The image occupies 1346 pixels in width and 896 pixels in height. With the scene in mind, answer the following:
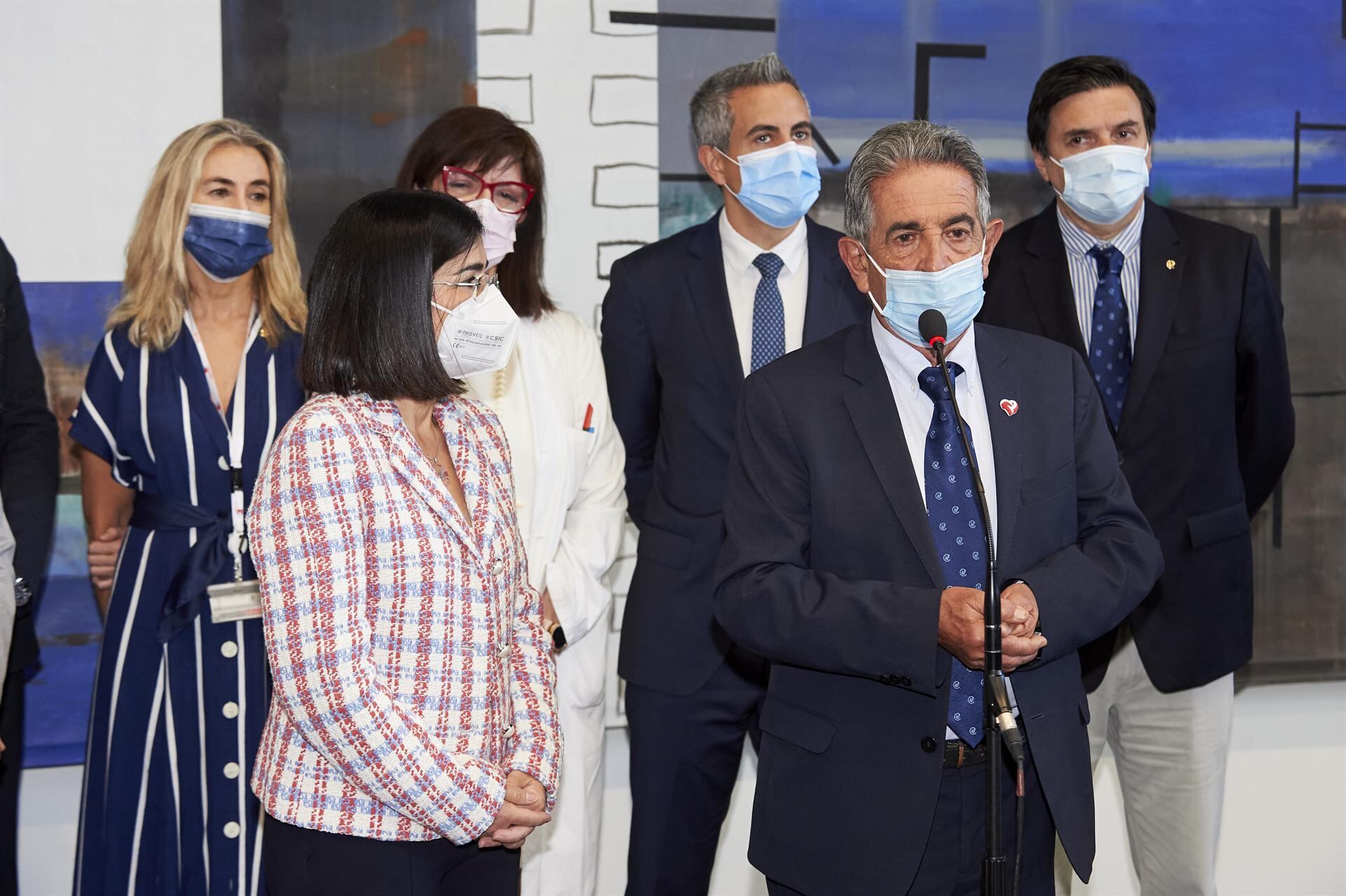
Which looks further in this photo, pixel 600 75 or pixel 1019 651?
pixel 600 75

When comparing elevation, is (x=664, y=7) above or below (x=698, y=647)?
above

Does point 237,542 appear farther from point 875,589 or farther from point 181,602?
point 875,589

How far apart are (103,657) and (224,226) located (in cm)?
97

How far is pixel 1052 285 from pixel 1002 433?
1006 mm

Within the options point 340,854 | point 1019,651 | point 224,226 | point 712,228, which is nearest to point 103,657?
point 224,226

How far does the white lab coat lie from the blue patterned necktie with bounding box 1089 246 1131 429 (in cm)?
111

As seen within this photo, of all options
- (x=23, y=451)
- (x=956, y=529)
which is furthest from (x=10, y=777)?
(x=956, y=529)

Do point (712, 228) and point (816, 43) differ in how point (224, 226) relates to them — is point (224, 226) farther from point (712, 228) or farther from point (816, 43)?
point (816, 43)

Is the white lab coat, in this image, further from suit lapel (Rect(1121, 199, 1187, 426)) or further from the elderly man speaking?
suit lapel (Rect(1121, 199, 1187, 426))

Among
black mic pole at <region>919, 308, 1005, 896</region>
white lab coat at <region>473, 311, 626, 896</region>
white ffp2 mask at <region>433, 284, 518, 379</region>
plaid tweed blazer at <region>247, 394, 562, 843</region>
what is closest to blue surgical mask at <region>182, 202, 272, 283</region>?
white lab coat at <region>473, 311, 626, 896</region>

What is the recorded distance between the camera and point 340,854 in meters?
1.77

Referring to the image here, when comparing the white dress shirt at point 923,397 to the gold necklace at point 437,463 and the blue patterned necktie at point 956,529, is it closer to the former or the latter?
the blue patterned necktie at point 956,529

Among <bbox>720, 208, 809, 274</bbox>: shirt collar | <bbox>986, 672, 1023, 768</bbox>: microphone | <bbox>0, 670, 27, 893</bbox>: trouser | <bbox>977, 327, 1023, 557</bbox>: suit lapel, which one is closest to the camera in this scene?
<bbox>986, 672, 1023, 768</bbox>: microphone

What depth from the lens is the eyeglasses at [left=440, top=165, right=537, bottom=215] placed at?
284 centimetres
